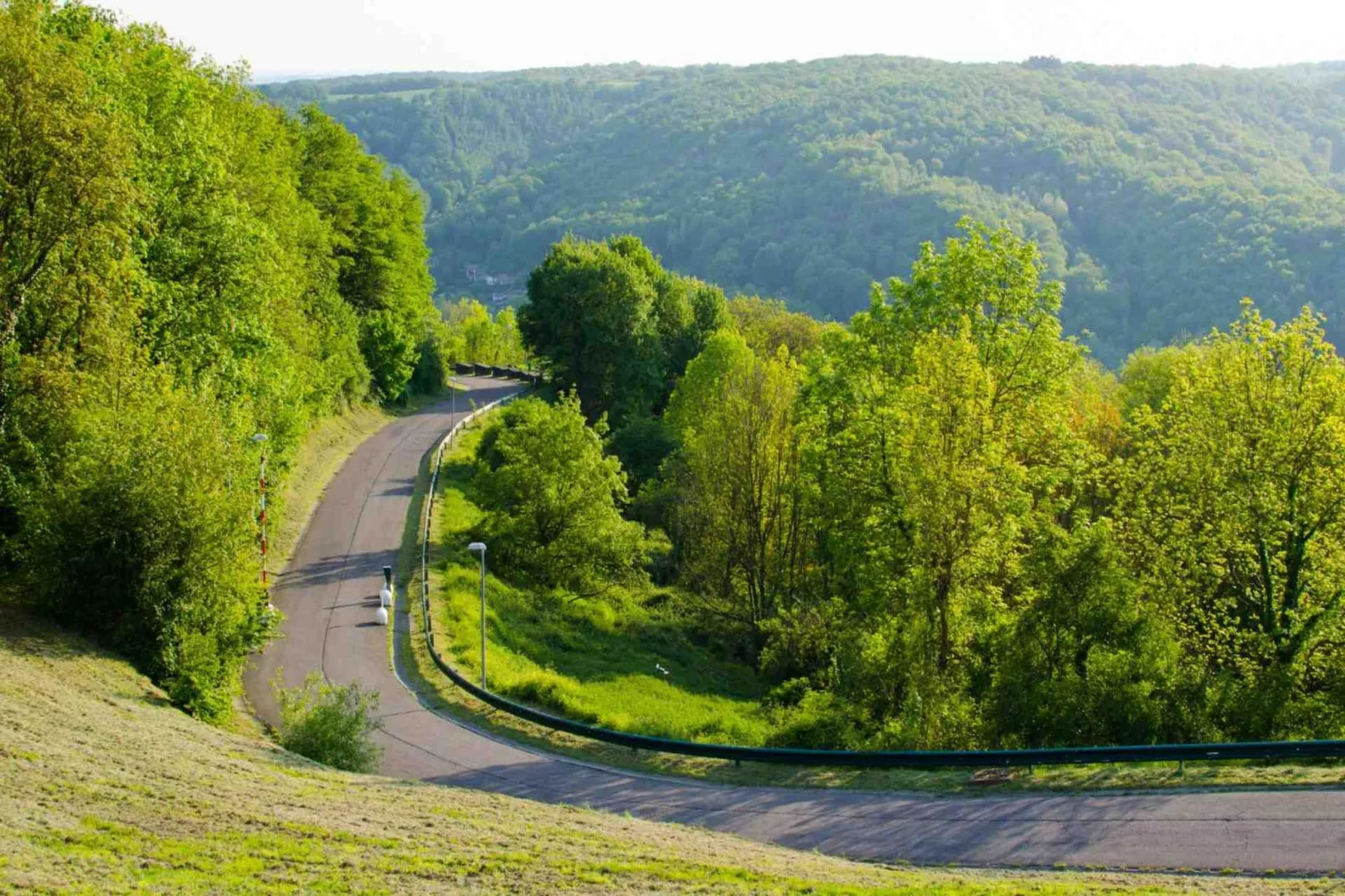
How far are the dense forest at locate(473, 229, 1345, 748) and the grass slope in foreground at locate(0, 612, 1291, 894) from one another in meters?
7.88

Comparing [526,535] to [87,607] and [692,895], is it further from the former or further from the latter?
[692,895]

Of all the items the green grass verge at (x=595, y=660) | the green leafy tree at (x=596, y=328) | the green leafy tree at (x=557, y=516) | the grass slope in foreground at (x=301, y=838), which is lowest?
the green grass verge at (x=595, y=660)

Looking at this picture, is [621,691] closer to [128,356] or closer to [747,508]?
[747,508]

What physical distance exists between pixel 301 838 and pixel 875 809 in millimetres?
10459

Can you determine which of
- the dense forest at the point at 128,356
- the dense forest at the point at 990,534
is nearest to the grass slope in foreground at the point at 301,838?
the dense forest at the point at 128,356

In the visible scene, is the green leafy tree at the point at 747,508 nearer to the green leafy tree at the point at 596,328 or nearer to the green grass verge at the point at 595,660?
the green grass verge at the point at 595,660

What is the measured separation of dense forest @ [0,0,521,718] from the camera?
27344 millimetres

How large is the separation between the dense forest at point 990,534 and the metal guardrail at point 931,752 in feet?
5.46

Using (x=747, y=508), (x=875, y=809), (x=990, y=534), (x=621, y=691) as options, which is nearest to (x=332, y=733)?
(x=875, y=809)

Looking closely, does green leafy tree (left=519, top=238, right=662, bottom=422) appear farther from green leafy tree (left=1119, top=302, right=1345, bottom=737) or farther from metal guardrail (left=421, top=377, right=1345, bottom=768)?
green leafy tree (left=1119, top=302, right=1345, bottom=737)

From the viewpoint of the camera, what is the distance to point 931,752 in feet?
80.2

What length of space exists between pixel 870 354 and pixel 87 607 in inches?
887

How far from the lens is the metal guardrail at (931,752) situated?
21672 millimetres

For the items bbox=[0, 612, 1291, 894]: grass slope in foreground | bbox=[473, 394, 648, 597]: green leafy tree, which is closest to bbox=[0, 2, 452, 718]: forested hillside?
bbox=[0, 612, 1291, 894]: grass slope in foreground
